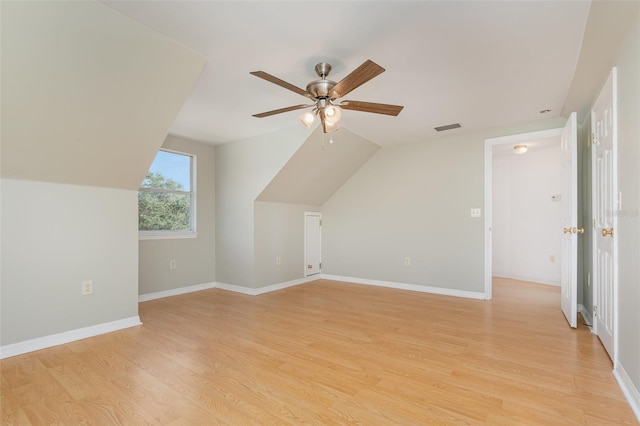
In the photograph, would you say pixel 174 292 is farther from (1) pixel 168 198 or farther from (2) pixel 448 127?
(2) pixel 448 127

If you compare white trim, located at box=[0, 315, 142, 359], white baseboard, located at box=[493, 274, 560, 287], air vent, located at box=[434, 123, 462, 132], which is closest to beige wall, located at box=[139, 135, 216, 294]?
white trim, located at box=[0, 315, 142, 359]

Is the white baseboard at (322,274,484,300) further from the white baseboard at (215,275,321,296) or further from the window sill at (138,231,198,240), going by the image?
the window sill at (138,231,198,240)

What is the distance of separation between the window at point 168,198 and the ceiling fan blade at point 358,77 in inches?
115

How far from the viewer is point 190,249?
4.57m

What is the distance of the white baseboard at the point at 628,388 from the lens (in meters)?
1.61

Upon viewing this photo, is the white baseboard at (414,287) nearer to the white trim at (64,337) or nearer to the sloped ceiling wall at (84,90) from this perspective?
the white trim at (64,337)

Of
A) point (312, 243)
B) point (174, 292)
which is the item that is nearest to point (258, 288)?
point (174, 292)

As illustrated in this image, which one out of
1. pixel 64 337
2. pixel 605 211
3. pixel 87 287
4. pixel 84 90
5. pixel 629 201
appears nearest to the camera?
pixel 629 201

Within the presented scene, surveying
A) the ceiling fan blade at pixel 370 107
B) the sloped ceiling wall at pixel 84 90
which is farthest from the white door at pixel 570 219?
the sloped ceiling wall at pixel 84 90

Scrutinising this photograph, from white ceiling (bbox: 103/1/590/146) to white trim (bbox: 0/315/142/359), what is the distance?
7.57 ft

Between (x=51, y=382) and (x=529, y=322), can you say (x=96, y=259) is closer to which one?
(x=51, y=382)

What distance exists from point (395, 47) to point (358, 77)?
472 millimetres

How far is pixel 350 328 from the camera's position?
9.76ft

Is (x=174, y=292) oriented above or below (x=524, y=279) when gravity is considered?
above
